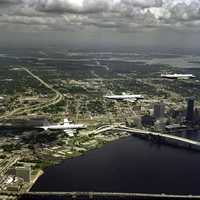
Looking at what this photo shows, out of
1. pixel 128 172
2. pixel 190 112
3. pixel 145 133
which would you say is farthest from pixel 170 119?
pixel 128 172

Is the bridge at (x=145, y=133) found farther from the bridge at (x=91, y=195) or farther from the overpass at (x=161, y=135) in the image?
the bridge at (x=91, y=195)

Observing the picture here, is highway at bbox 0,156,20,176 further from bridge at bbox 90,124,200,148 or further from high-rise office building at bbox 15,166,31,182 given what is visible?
bridge at bbox 90,124,200,148

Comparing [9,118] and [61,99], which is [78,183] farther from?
[61,99]

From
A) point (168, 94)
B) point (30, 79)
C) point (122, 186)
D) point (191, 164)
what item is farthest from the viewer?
point (30, 79)

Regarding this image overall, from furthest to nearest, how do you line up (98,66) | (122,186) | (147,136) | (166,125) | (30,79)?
(98,66)
(30,79)
(166,125)
(147,136)
(122,186)

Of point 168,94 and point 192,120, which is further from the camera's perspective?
point 168,94

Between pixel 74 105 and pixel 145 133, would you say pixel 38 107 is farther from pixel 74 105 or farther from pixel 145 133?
pixel 145 133

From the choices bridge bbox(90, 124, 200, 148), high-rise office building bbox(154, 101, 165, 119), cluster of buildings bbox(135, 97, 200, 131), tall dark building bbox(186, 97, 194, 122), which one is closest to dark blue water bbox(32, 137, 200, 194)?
bridge bbox(90, 124, 200, 148)

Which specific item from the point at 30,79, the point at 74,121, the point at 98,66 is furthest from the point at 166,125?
the point at 98,66
